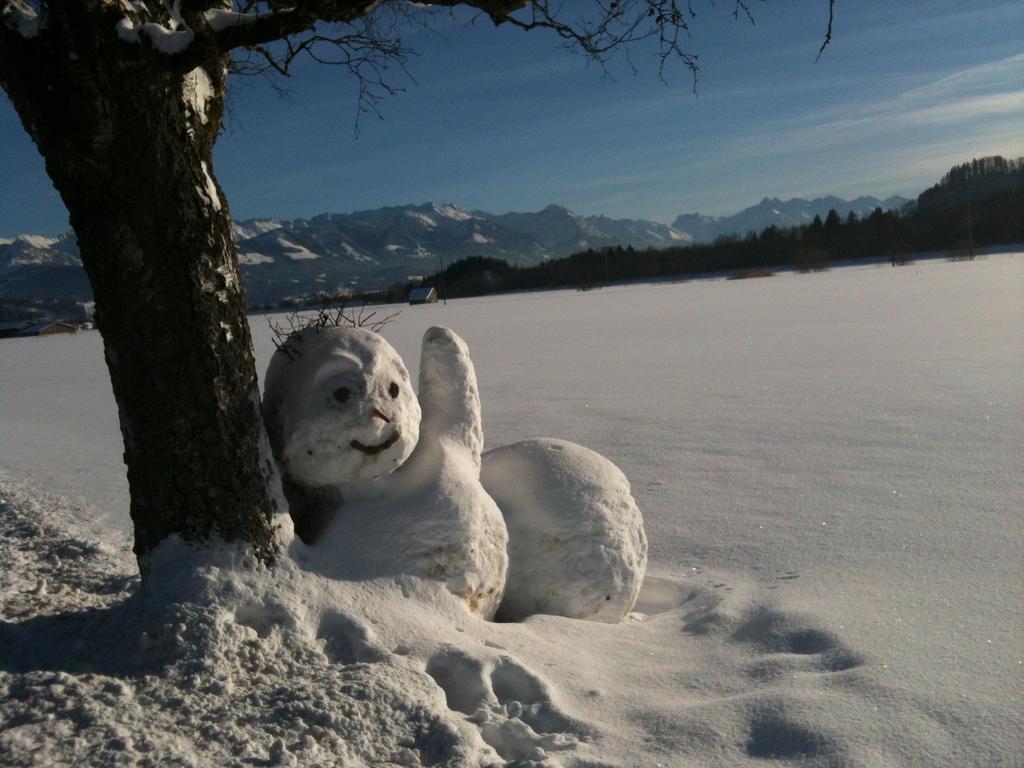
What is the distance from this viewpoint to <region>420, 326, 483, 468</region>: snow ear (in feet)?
10.9

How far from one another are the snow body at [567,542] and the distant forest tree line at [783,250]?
184ft

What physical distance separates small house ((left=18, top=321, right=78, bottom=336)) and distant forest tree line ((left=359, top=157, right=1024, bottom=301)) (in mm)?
20913

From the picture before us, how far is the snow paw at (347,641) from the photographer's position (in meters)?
2.49

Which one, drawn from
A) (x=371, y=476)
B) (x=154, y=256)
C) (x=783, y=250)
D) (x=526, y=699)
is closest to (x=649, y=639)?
(x=526, y=699)

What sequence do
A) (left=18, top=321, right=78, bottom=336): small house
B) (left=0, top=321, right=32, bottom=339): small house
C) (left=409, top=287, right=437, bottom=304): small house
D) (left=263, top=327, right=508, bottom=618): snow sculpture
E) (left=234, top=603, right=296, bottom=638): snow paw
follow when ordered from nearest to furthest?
(left=234, top=603, right=296, bottom=638): snow paw → (left=263, top=327, right=508, bottom=618): snow sculpture → (left=18, top=321, right=78, bottom=336): small house → (left=0, top=321, right=32, bottom=339): small house → (left=409, top=287, right=437, bottom=304): small house

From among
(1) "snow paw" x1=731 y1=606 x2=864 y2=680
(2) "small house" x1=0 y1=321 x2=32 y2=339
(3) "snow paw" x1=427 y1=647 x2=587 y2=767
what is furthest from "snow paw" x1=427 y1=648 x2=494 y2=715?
(2) "small house" x1=0 y1=321 x2=32 y2=339

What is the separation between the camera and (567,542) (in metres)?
3.26

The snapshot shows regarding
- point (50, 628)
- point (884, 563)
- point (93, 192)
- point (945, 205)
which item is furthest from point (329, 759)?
point (945, 205)

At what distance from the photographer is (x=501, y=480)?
136 inches

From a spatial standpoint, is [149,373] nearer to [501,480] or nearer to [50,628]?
[50,628]

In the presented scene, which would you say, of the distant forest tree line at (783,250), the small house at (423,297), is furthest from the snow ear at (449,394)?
the distant forest tree line at (783,250)

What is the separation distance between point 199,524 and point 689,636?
189 cm

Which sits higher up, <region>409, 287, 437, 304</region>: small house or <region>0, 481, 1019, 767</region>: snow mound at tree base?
<region>409, 287, 437, 304</region>: small house

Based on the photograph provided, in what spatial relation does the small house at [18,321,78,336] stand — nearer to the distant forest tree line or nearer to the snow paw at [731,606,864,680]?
the distant forest tree line
